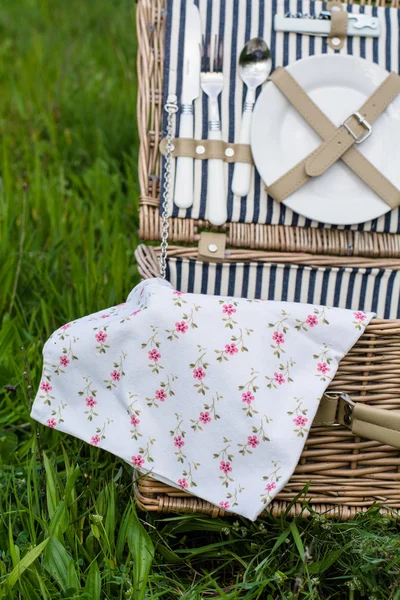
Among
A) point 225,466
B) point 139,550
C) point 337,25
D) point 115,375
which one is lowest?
point 139,550

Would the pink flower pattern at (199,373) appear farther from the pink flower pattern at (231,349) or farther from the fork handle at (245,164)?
the fork handle at (245,164)

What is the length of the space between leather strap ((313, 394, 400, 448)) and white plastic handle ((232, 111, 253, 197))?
447 mm

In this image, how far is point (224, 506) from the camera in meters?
0.86

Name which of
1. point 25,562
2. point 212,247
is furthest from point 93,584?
point 212,247

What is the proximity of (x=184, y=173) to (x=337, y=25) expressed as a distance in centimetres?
38

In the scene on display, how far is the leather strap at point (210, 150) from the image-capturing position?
3.83 feet

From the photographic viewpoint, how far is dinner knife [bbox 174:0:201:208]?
1167 mm

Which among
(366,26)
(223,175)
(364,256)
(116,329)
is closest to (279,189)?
(223,175)

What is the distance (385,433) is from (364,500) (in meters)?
0.14

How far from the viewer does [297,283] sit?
122 centimetres

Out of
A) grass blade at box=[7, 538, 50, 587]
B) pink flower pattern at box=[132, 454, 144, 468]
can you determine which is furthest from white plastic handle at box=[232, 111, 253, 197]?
grass blade at box=[7, 538, 50, 587]

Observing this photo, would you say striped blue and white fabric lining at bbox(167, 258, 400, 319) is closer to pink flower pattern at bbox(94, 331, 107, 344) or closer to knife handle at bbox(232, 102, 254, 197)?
knife handle at bbox(232, 102, 254, 197)

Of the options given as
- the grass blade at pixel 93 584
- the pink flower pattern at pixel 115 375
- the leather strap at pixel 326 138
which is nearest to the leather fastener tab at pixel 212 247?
the leather strap at pixel 326 138

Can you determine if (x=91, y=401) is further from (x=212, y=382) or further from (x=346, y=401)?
(x=346, y=401)
